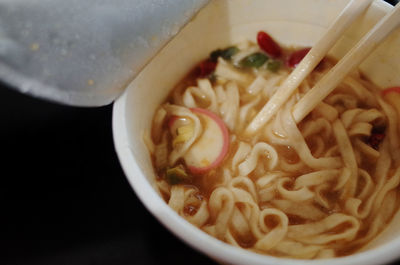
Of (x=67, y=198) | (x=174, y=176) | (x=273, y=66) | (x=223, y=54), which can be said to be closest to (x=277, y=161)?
(x=174, y=176)

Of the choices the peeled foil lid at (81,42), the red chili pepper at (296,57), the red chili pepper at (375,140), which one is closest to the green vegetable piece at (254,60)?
the red chili pepper at (296,57)

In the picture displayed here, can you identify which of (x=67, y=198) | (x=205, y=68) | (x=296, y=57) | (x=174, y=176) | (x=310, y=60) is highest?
(x=310, y=60)

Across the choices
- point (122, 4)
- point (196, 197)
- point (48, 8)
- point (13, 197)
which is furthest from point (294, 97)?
point (13, 197)

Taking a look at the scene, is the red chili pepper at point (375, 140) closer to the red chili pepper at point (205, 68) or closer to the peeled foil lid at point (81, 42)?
the red chili pepper at point (205, 68)

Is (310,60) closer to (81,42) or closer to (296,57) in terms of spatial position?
(296,57)

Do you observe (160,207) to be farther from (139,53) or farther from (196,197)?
(139,53)

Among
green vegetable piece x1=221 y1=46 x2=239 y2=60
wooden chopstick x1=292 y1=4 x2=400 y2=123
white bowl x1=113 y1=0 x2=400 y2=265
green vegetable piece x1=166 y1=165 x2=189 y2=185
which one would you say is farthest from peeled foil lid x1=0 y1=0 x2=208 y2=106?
wooden chopstick x1=292 y1=4 x2=400 y2=123

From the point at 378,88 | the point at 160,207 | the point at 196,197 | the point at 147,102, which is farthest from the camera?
the point at 378,88
